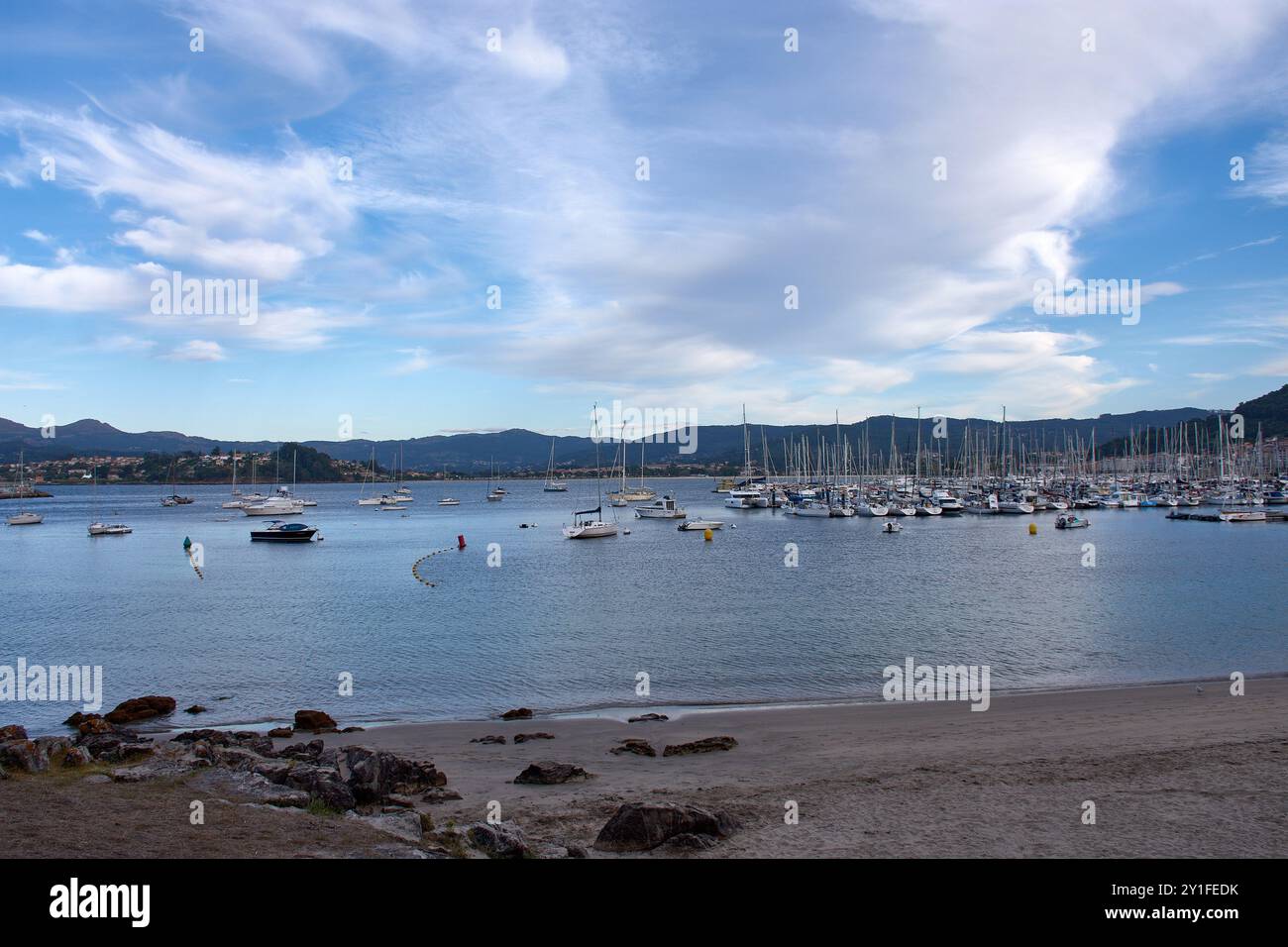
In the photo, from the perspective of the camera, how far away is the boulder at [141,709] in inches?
813

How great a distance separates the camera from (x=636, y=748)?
16.7 metres

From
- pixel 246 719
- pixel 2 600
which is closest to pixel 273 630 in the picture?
pixel 246 719

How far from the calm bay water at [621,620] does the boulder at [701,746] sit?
509 centimetres

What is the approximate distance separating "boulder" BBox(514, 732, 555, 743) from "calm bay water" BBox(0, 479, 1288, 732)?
3.47m

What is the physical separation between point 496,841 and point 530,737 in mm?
8227

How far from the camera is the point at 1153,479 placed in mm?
149625

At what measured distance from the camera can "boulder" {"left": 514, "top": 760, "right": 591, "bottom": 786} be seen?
14.4 m

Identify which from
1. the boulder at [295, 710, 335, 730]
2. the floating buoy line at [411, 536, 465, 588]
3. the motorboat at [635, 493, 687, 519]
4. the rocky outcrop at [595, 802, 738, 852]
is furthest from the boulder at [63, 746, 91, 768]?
the motorboat at [635, 493, 687, 519]

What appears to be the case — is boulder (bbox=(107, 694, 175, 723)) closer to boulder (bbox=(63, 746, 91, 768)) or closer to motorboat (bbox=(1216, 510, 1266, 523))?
boulder (bbox=(63, 746, 91, 768))

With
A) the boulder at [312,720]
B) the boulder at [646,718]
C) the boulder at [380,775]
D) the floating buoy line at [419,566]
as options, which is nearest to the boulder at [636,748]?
the boulder at [646,718]

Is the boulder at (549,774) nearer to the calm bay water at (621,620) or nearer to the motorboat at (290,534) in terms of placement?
the calm bay water at (621,620)

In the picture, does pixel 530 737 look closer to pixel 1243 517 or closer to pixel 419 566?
pixel 419 566

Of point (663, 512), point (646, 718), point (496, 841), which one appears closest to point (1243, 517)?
point (663, 512)
